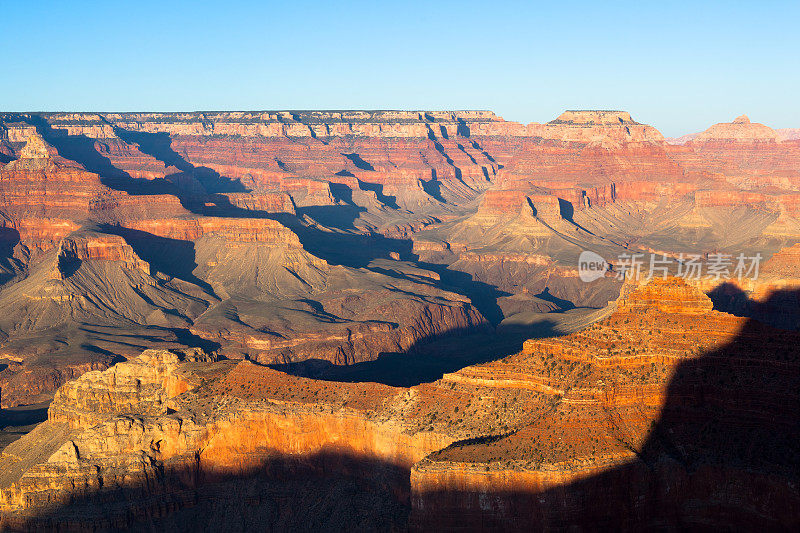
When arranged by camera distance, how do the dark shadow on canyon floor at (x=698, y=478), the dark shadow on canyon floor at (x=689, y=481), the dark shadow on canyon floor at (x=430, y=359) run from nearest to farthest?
the dark shadow on canyon floor at (x=698, y=478)
the dark shadow on canyon floor at (x=689, y=481)
the dark shadow on canyon floor at (x=430, y=359)

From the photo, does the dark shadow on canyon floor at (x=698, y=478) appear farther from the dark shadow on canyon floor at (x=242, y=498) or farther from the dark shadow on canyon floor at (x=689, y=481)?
the dark shadow on canyon floor at (x=242, y=498)

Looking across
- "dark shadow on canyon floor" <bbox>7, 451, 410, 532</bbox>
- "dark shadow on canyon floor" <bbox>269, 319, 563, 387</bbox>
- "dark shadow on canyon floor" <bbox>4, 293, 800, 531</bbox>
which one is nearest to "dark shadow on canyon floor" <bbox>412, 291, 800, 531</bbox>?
"dark shadow on canyon floor" <bbox>4, 293, 800, 531</bbox>

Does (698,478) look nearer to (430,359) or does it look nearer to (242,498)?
(242,498)

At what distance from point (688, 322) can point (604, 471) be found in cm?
1199

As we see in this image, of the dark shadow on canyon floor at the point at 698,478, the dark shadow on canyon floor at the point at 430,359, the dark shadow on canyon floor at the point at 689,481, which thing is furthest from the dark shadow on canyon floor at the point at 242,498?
the dark shadow on canyon floor at the point at 430,359

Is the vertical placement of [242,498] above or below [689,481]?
below

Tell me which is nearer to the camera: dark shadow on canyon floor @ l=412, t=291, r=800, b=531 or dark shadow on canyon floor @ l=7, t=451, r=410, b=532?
dark shadow on canyon floor @ l=412, t=291, r=800, b=531

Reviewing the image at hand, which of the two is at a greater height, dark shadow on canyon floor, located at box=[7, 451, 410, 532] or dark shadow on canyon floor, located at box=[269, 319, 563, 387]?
dark shadow on canyon floor, located at box=[269, 319, 563, 387]

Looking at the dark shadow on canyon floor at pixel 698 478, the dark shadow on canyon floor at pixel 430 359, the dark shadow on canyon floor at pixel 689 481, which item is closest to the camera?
the dark shadow on canyon floor at pixel 698 478

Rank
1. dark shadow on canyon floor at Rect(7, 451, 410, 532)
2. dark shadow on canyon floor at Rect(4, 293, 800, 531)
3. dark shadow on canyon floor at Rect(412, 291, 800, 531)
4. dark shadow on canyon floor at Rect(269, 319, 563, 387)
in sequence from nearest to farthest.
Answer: dark shadow on canyon floor at Rect(412, 291, 800, 531) → dark shadow on canyon floor at Rect(4, 293, 800, 531) → dark shadow on canyon floor at Rect(7, 451, 410, 532) → dark shadow on canyon floor at Rect(269, 319, 563, 387)

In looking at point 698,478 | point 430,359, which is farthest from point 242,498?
point 430,359

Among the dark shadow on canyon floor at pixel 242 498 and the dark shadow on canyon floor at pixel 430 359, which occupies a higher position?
the dark shadow on canyon floor at pixel 430 359

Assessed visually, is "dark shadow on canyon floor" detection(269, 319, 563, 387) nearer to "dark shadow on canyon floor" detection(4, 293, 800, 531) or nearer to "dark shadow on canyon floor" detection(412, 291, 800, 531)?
"dark shadow on canyon floor" detection(4, 293, 800, 531)

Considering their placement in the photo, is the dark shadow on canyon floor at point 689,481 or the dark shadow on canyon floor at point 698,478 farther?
the dark shadow on canyon floor at point 689,481
